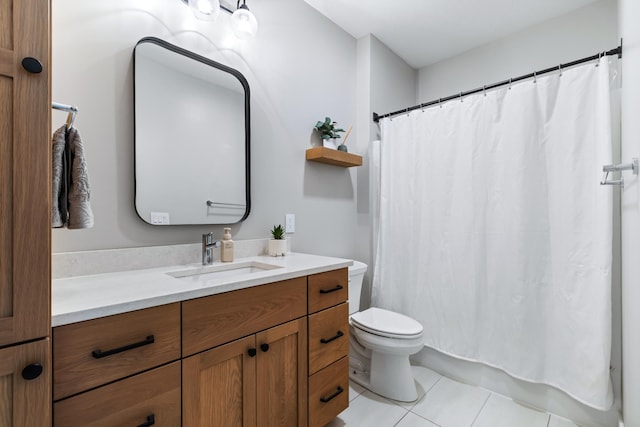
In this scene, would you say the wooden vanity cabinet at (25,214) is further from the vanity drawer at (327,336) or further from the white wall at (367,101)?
the white wall at (367,101)

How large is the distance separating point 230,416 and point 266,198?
3.62 ft

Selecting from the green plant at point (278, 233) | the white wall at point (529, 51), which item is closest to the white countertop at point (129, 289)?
the green plant at point (278, 233)

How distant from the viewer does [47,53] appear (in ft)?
2.18

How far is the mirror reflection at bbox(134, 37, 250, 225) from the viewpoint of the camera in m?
1.32

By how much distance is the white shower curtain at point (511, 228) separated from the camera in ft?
5.00

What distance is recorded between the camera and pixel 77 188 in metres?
0.86

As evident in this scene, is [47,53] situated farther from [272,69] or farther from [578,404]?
[578,404]

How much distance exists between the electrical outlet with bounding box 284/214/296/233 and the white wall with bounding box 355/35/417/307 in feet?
2.38

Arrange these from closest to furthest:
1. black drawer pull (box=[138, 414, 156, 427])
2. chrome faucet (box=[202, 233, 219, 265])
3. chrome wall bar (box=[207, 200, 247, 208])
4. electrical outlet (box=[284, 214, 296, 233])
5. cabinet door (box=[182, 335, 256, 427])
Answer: black drawer pull (box=[138, 414, 156, 427]), cabinet door (box=[182, 335, 256, 427]), chrome faucet (box=[202, 233, 219, 265]), chrome wall bar (box=[207, 200, 247, 208]), electrical outlet (box=[284, 214, 296, 233])

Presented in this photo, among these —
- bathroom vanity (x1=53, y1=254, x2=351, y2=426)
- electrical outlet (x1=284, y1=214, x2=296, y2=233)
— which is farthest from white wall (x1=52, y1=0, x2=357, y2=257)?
bathroom vanity (x1=53, y1=254, x2=351, y2=426)

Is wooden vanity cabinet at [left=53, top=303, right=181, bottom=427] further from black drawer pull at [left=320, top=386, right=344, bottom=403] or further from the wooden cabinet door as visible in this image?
black drawer pull at [left=320, top=386, right=344, bottom=403]

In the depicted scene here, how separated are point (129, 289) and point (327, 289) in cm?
80

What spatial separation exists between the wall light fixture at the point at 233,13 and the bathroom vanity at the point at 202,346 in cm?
121

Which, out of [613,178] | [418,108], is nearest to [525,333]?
[613,178]
